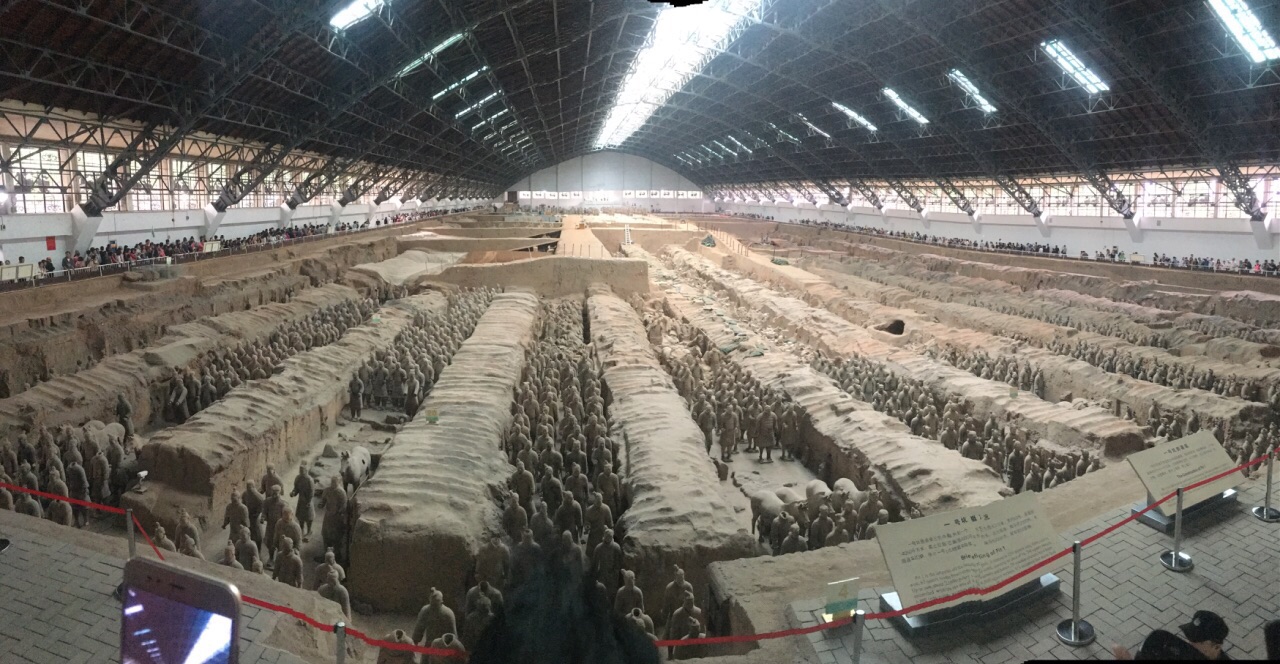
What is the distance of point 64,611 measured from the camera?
153 inches

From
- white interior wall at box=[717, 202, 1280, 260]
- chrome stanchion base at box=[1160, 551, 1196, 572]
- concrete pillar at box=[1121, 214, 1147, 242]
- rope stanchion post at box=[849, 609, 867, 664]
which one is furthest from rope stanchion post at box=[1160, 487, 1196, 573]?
concrete pillar at box=[1121, 214, 1147, 242]

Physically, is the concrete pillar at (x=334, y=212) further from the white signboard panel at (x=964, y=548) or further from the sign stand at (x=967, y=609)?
the white signboard panel at (x=964, y=548)

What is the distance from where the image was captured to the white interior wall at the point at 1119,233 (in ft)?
75.9

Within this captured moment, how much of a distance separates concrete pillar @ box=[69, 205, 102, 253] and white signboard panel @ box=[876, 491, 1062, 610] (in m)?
20.6

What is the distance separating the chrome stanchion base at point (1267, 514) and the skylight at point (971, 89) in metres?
21.6

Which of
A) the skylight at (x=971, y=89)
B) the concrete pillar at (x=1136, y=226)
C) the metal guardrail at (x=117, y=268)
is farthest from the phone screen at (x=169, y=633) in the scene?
the concrete pillar at (x=1136, y=226)

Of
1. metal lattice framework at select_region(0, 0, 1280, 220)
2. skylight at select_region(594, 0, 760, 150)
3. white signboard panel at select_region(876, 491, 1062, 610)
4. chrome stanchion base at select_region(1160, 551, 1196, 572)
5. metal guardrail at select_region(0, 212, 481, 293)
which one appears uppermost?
skylight at select_region(594, 0, 760, 150)

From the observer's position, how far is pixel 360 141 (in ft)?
92.7

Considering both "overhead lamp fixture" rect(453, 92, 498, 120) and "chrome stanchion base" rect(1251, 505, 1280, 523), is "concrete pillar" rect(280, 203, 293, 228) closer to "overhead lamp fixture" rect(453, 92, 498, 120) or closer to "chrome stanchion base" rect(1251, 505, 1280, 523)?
"overhead lamp fixture" rect(453, 92, 498, 120)

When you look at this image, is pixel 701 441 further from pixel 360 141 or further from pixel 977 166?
pixel 977 166

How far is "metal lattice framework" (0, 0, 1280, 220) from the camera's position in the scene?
599 inches

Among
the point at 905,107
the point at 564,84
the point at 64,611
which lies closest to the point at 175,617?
the point at 64,611

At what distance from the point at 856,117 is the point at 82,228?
87.3 feet

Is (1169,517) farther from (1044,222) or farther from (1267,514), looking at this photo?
(1044,222)
